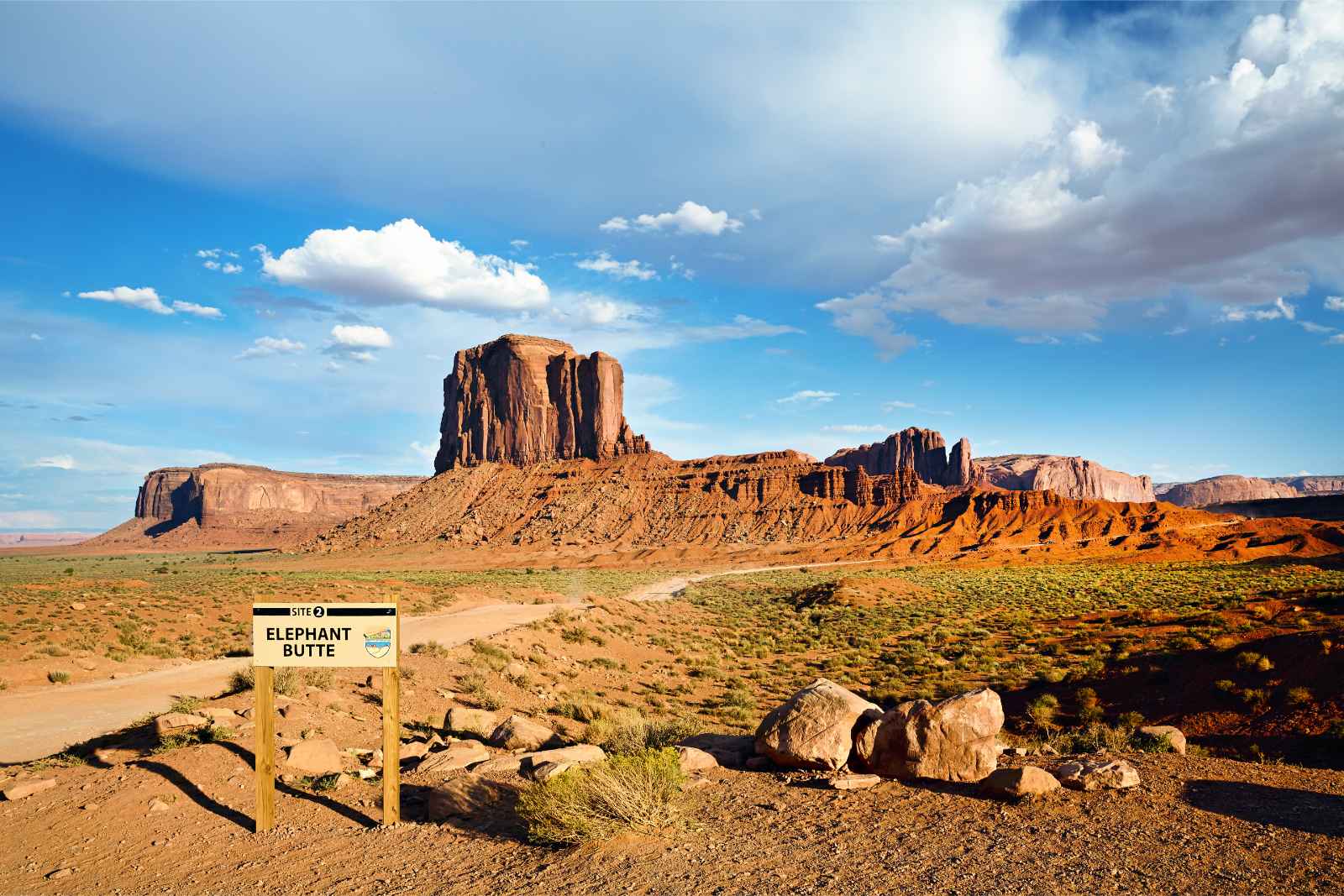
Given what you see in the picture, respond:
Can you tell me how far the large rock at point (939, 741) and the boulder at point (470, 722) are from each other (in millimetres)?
6358

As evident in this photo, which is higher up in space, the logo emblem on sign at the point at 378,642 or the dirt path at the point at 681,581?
the logo emblem on sign at the point at 378,642

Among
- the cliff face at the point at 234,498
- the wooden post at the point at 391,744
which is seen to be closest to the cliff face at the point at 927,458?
the cliff face at the point at 234,498

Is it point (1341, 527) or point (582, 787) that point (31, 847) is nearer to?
point (582, 787)

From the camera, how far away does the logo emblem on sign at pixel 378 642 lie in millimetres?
7039

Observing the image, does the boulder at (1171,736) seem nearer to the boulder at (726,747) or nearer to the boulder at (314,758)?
the boulder at (726,747)

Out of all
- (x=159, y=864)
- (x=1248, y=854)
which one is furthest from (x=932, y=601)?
(x=159, y=864)

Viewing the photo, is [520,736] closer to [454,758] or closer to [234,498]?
[454,758]

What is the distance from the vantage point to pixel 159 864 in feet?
21.2

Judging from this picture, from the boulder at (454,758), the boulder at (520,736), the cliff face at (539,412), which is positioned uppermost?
the cliff face at (539,412)

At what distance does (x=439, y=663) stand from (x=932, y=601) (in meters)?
27.7

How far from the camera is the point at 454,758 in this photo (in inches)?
358

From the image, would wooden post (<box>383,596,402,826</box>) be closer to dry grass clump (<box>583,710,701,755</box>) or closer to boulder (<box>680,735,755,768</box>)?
dry grass clump (<box>583,710,701,755</box>)

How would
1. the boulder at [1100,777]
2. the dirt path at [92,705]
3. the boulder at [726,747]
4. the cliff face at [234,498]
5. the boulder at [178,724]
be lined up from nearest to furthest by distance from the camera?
the boulder at [1100,777] → the boulder at [726,747] → the boulder at [178,724] → the dirt path at [92,705] → the cliff face at [234,498]

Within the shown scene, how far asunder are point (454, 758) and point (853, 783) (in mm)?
4935
